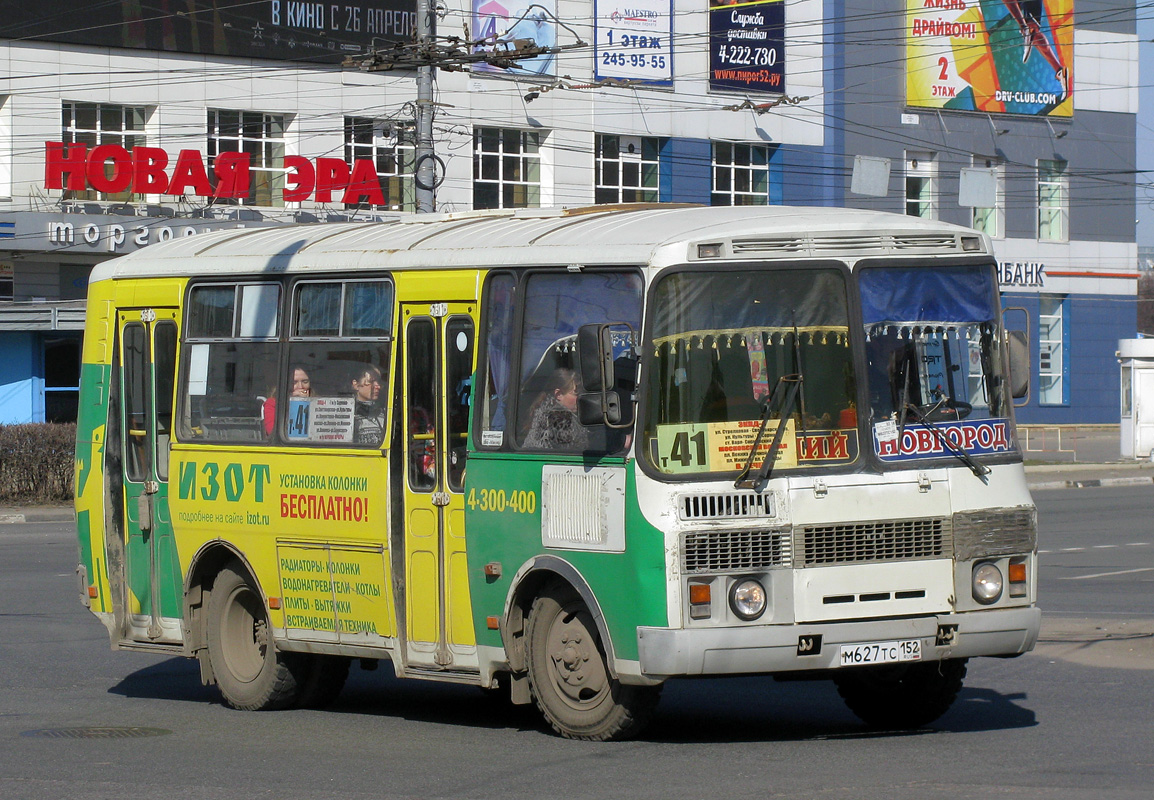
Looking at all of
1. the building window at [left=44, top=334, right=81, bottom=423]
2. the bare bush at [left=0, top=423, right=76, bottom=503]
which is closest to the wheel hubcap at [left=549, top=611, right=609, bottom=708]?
the bare bush at [left=0, top=423, right=76, bottom=503]

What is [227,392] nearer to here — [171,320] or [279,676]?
[171,320]

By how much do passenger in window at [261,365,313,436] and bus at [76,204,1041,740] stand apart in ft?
0.05

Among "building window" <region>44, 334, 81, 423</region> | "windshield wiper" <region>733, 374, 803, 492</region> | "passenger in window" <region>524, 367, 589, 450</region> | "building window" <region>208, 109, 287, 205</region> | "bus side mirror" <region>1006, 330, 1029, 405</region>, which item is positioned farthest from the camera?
"building window" <region>208, 109, 287, 205</region>

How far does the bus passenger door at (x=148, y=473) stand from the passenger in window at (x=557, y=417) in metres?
3.23

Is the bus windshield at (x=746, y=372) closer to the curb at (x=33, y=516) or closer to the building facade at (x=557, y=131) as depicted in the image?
the building facade at (x=557, y=131)

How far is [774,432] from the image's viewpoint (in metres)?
8.38

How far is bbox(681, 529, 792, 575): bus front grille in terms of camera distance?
818 cm

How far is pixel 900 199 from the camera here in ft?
179

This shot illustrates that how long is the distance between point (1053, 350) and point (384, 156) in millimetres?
24950

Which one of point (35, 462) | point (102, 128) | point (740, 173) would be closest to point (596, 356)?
point (35, 462)

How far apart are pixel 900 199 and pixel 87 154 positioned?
26.2m

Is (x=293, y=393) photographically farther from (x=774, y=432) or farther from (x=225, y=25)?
(x=225, y=25)

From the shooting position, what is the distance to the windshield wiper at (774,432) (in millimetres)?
8242

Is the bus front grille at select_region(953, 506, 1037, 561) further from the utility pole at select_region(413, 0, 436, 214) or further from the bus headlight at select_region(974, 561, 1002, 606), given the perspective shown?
the utility pole at select_region(413, 0, 436, 214)
